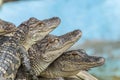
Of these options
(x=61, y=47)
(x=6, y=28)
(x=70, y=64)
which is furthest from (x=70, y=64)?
(x=6, y=28)

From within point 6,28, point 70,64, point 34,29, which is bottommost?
point 70,64

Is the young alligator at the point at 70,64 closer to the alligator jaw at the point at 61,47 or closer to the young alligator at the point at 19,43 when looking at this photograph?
the alligator jaw at the point at 61,47

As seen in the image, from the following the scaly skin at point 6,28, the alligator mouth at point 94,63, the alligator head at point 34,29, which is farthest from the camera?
the alligator head at point 34,29

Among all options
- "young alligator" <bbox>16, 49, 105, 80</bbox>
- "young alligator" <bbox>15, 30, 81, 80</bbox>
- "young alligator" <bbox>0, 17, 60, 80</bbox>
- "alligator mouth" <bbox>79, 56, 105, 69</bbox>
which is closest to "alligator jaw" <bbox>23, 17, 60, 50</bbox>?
"young alligator" <bbox>0, 17, 60, 80</bbox>

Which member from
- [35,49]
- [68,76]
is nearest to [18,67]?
[35,49]

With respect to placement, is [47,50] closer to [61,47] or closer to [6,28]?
[61,47]

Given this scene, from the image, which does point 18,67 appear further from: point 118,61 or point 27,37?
point 118,61

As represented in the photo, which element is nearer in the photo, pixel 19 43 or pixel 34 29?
pixel 19 43

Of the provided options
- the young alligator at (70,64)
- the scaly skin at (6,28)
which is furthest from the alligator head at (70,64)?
the scaly skin at (6,28)
